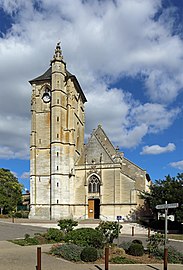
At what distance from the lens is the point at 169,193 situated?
36188 millimetres

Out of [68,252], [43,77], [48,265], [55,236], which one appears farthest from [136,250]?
[43,77]

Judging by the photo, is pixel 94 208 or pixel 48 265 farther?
pixel 94 208

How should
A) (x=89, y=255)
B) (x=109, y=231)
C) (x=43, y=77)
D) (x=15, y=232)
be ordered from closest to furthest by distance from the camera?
(x=89, y=255), (x=109, y=231), (x=15, y=232), (x=43, y=77)

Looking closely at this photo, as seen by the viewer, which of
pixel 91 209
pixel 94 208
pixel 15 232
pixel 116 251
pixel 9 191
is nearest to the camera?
pixel 116 251

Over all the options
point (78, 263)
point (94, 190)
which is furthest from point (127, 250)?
point (94, 190)

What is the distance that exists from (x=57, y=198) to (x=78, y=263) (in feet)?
114

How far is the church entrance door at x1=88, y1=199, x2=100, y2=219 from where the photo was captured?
163 feet

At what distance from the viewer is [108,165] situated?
163 feet

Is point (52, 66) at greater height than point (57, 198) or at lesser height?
greater

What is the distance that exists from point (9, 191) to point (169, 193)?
34.0 meters

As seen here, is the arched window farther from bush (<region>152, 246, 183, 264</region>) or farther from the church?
bush (<region>152, 246, 183, 264</region>)

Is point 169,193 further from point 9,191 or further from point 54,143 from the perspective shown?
point 9,191

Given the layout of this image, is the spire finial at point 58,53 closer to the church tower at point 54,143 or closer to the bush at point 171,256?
the church tower at point 54,143

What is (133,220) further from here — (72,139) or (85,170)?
(72,139)
